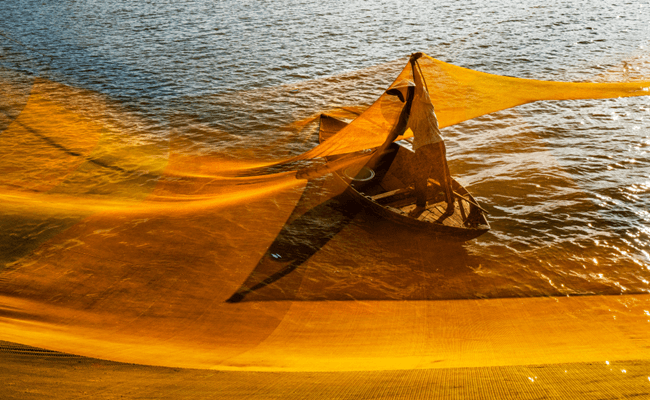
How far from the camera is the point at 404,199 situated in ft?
23.9

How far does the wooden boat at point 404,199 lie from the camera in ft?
21.4

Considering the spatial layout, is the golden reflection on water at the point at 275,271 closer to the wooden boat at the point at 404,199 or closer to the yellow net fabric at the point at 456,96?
the yellow net fabric at the point at 456,96

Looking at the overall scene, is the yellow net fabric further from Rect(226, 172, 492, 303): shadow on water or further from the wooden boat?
Rect(226, 172, 492, 303): shadow on water

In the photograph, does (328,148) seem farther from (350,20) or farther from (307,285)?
(350,20)

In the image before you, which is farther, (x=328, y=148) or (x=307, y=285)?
(x=328, y=148)

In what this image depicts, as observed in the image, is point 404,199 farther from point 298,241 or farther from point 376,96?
point 376,96

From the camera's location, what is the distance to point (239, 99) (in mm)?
13320

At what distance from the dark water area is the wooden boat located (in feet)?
1.39

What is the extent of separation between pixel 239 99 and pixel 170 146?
3.29 meters

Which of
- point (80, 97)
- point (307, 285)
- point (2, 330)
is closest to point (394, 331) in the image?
point (307, 285)

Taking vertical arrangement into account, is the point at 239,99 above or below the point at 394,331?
above

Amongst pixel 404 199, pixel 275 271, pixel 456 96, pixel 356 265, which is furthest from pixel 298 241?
pixel 456 96

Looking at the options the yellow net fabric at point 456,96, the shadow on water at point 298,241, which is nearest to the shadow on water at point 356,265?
the shadow on water at point 298,241

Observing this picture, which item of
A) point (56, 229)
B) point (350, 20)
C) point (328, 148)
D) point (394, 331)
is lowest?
point (394, 331)
